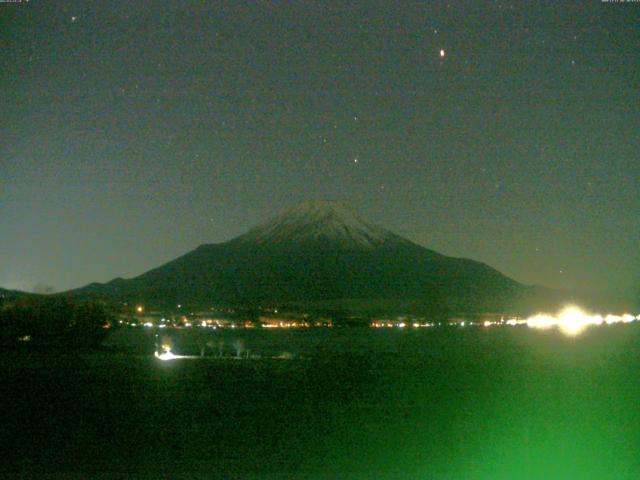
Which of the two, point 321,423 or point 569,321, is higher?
point 569,321

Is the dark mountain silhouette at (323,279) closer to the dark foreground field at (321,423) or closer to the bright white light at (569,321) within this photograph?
the bright white light at (569,321)

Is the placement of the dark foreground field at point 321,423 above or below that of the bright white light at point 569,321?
below

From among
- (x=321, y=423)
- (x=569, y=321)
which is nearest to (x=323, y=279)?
(x=569, y=321)

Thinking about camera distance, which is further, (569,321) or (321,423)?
(569,321)

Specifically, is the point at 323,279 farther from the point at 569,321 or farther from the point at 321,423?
the point at 321,423

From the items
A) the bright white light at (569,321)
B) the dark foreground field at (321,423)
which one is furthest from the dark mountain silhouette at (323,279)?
the dark foreground field at (321,423)

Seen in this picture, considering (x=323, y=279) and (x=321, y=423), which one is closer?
(x=321, y=423)

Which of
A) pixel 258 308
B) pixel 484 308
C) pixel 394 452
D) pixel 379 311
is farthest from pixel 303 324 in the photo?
pixel 394 452

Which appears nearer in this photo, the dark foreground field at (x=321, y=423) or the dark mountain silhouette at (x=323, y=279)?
the dark foreground field at (x=321, y=423)

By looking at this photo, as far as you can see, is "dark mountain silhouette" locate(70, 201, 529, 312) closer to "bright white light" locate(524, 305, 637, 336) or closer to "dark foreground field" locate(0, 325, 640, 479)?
"bright white light" locate(524, 305, 637, 336)
